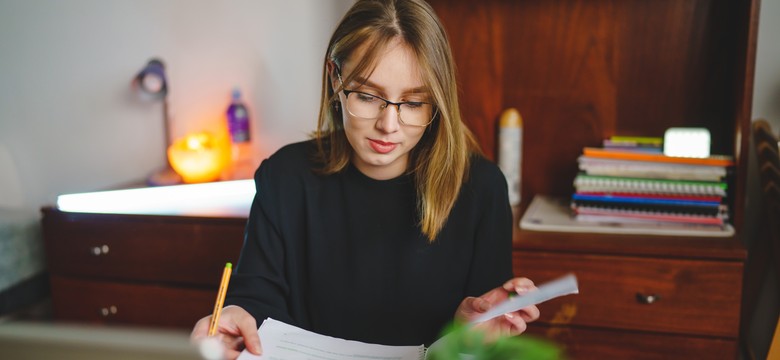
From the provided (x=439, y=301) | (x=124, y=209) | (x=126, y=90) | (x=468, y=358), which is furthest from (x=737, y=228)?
(x=126, y=90)

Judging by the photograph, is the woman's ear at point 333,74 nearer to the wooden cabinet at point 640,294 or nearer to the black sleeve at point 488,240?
the black sleeve at point 488,240

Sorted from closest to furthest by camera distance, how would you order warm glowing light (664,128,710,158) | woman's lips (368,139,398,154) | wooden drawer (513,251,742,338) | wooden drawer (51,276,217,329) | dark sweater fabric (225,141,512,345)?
woman's lips (368,139,398,154) < dark sweater fabric (225,141,512,345) < wooden drawer (513,251,742,338) < warm glowing light (664,128,710,158) < wooden drawer (51,276,217,329)

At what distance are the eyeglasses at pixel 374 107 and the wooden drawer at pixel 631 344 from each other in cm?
72

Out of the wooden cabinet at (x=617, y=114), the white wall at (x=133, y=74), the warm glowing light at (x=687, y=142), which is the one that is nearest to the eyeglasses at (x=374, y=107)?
the wooden cabinet at (x=617, y=114)

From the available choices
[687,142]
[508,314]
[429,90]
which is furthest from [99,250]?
[687,142]

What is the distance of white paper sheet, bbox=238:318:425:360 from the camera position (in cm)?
89

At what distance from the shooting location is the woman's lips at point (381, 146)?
3.52 ft

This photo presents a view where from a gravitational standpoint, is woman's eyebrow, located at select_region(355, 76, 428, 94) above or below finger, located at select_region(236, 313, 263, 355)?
above

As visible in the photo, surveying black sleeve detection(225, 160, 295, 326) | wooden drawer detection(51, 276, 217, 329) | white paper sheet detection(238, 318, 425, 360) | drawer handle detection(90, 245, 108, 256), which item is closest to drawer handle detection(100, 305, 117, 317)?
wooden drawer detection(51, 276, 217, 329)

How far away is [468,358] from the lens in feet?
1.96

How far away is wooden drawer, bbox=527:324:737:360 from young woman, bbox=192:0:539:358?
0.39 m

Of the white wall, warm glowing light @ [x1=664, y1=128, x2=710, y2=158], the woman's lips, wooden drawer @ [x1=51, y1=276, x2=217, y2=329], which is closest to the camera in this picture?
the woman's lips

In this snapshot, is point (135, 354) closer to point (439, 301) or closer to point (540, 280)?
point (439, 301)

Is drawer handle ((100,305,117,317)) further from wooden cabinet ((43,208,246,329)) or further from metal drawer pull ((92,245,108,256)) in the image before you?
metal drawer pull ((92,245,108,256))
